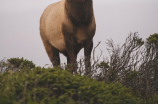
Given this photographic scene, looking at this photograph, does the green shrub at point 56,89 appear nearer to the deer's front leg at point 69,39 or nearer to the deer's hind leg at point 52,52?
the deer's front leg at point 69,39

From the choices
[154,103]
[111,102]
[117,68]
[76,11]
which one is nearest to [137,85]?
[117,68]

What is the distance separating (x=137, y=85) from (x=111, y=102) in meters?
4.32

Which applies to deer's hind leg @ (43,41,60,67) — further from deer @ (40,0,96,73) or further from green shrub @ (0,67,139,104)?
green shrub @ (0,67,139,104)

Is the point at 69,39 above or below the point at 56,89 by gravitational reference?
above

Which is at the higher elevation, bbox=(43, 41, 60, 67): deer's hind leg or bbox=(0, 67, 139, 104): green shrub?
bbox=(43, 41, 60, 67): deer's hind leg

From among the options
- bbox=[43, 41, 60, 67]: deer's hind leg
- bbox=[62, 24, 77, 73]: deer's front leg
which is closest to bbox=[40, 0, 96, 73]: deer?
bbox=[62, 24, 77, 73]: deer's front leg

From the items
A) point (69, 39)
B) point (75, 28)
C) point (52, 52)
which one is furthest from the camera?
point (52, 52)

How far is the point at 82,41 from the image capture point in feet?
24.5

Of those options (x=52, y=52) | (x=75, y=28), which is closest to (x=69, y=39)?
(x=75, y=28)

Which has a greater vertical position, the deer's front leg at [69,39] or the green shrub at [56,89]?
the deer's front leg at [69,39]

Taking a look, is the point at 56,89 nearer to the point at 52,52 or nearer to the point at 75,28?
the point at 75,28

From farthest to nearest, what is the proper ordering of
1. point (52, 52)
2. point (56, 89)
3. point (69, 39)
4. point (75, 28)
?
point (52, 52)
point (69, 39)
point (75, 28)
point (56, 89)

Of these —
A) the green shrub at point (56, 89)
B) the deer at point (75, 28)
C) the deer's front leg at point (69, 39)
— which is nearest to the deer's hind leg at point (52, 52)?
the deer at point (75, 28)

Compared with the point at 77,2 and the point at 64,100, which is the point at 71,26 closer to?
the point at 77,2
